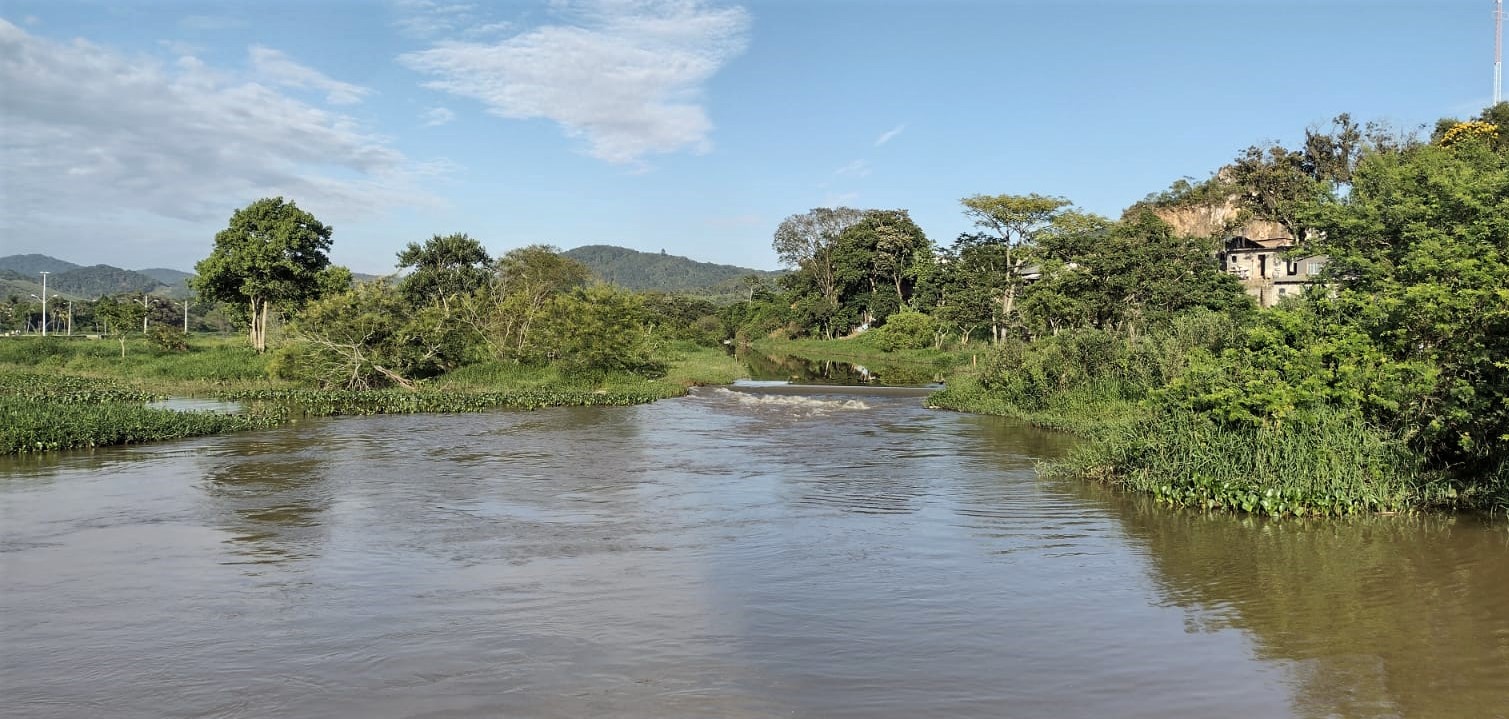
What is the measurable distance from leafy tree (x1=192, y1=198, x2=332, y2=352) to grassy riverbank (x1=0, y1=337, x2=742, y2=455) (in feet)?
8.62

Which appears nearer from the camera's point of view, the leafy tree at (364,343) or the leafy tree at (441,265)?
the leafy tree at (364,343)

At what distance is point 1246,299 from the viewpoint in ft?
124

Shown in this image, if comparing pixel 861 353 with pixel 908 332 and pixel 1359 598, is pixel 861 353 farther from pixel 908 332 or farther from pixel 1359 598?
pixel 1359 598

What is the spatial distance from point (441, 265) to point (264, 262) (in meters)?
8.51

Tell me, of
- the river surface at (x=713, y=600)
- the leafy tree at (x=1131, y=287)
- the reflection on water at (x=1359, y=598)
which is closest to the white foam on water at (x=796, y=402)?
the leafy tree at (x=1131, y=287)

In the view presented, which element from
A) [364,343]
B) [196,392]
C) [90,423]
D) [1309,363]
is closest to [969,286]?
[364,343]

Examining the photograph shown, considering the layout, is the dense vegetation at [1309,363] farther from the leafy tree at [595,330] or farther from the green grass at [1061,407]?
the leafy tree at [595,330]

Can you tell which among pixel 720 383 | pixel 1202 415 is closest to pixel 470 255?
pixel 720 383

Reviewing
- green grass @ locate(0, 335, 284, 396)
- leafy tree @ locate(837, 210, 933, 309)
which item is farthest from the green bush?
green grass @ locate(0, 335, 284, 396)

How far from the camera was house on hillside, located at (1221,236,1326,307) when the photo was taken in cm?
5272

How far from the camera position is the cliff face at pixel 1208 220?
6594cm

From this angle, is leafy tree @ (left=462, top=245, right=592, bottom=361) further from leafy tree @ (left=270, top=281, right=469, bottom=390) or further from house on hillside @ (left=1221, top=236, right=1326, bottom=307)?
house on hillside @ (left=1221, top=236, right=1326, bottom=307)

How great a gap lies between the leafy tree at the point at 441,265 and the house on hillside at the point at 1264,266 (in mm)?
40579

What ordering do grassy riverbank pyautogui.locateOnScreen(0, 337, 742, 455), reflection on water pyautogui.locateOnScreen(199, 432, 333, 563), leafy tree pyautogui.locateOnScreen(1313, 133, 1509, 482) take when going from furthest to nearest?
grassy riverbank pyautogui.locateOnScreen(0, 337, 742, 455) < reflection on water pyautogui.locateOnScreen(199, 432, 333, 563) < leafy tree pyautogui.locateOnScreen(1313, 133, 1509, 482)
